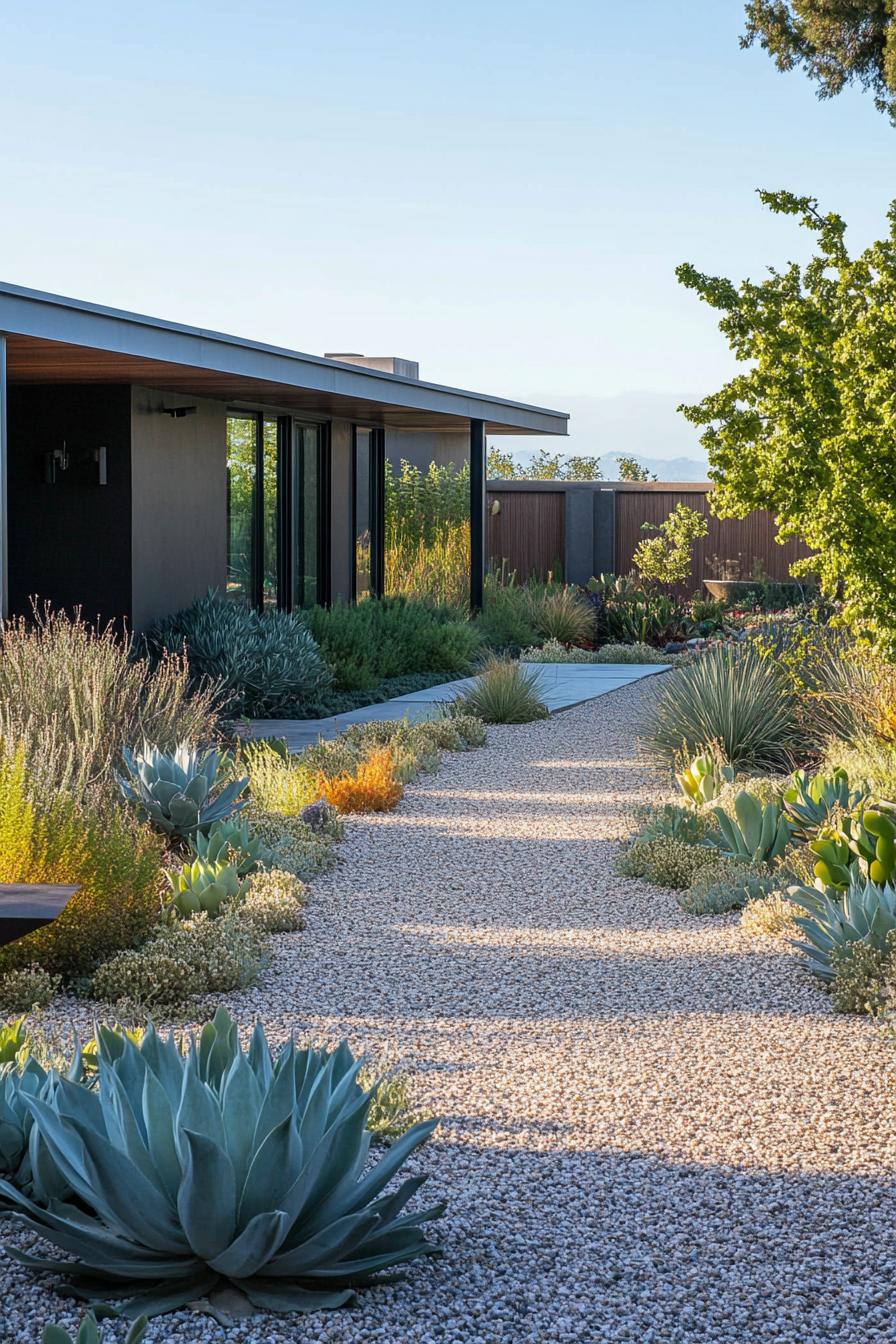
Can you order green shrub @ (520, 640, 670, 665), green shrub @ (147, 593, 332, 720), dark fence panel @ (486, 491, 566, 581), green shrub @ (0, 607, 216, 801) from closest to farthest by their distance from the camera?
1. green shrub @ (0, 607, 216, 801)
2. green shrub @ (147, 593, 332, 720)
3. green shrub @ (520, 640, 670, 665)
4. dark fence panel @ (486, 491, 566, 581)

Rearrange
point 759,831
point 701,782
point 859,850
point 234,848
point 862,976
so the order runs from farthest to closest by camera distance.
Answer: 1. point 701,782
2. point 759,831
3. point 234,848
4. point 859,850
5. point 862,976

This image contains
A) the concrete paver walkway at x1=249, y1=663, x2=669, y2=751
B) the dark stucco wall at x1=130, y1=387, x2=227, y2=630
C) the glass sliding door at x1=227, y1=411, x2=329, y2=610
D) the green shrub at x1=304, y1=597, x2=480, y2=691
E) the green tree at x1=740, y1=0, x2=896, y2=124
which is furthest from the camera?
the green tree at x1=740, y1=0, x2=896, y2=124

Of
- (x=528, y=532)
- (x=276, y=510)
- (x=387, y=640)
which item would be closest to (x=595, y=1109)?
(x=387, y=640)

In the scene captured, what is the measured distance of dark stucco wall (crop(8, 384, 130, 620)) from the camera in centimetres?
1355

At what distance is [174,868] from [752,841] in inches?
104

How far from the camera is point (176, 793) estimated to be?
754 centimetres

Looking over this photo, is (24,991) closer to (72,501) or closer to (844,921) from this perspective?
(844,921)

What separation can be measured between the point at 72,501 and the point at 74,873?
328 inches

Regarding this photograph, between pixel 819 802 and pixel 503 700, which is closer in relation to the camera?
pixel 819 802

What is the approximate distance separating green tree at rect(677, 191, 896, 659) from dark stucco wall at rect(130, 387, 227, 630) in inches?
259

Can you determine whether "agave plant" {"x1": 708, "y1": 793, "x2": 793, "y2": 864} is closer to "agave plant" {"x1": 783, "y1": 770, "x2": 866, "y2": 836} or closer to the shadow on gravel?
"agave plant" {"x1": 783, "y1": 770, "x2": 866, "y2": 836}

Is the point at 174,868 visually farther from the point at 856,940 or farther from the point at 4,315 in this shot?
the point at 4,315

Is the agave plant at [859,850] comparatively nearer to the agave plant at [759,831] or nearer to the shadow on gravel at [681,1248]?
the agave plant at [759,831]

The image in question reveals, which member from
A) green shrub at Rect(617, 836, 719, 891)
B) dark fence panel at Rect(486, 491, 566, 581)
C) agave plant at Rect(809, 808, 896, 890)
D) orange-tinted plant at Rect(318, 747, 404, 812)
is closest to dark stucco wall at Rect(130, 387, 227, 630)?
orange-tinted plant at Rect(318, 747, 404, 812)
